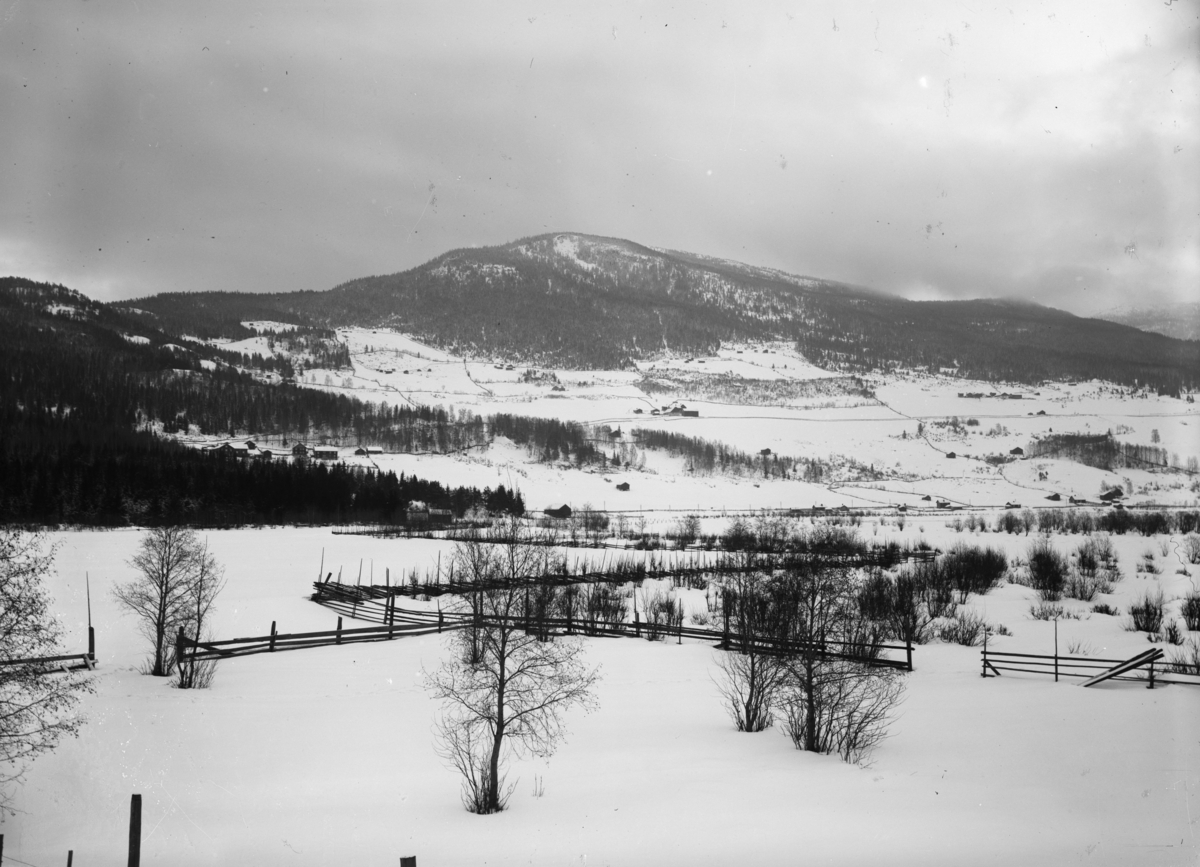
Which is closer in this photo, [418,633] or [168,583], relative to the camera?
[168,583]

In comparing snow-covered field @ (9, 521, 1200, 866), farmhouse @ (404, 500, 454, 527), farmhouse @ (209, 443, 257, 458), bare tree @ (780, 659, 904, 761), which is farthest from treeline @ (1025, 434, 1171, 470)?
farmhouse @ (209, 443, 257, 458)

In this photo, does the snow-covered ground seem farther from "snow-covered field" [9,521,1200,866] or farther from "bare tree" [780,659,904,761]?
"bare tree" [780,659,904,761]

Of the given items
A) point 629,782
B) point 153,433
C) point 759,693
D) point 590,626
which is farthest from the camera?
point 153,433

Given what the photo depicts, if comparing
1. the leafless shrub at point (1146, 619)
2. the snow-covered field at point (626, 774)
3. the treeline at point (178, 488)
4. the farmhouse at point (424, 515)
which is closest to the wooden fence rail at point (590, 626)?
the snow-covered field at point (626, 774)

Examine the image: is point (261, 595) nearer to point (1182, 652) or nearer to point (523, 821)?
point (523, 821)

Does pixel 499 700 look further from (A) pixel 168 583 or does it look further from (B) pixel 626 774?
(A) pixel 168 583

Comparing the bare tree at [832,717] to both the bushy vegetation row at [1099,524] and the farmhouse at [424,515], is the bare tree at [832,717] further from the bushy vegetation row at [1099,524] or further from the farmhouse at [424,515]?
the farmhouse at [424,515]

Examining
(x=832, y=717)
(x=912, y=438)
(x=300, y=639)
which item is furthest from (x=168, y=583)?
(x=912, y=438)
